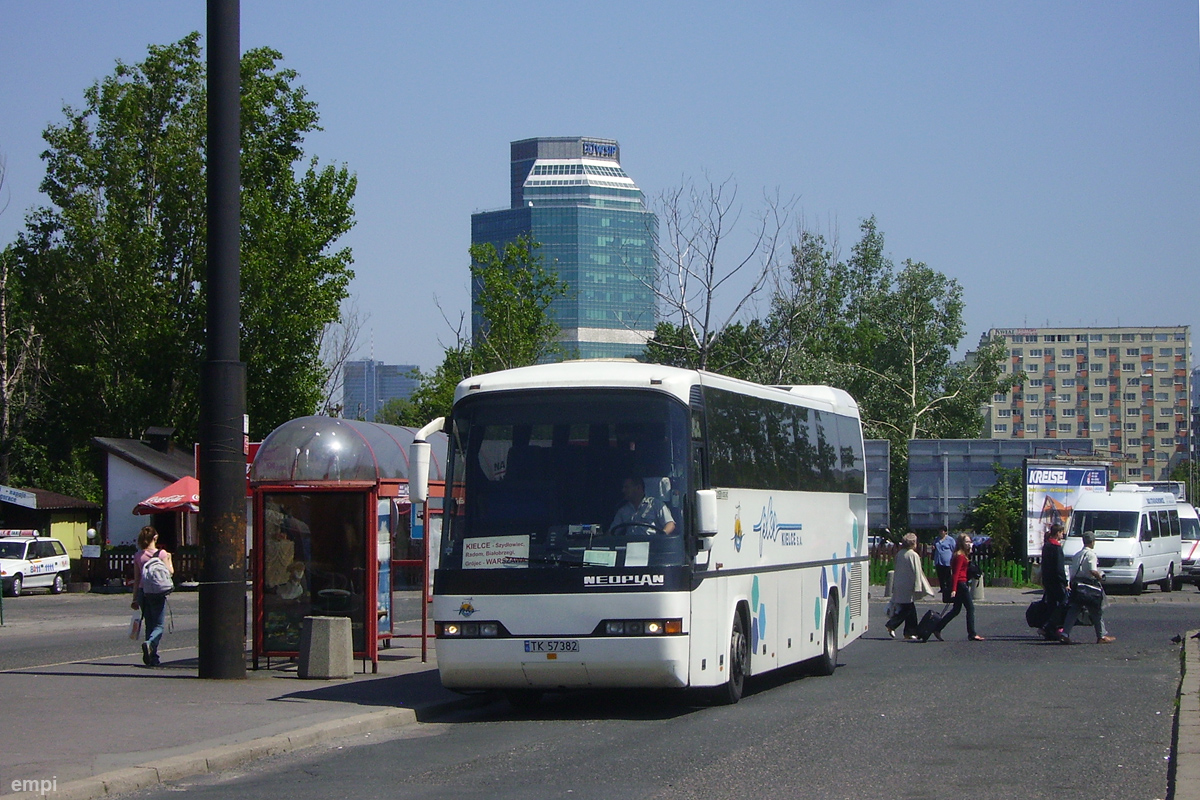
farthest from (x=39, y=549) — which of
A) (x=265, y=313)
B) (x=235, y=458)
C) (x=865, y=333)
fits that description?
(x=865, y=333)

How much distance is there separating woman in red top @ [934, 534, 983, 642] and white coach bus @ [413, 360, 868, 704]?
9615 mm

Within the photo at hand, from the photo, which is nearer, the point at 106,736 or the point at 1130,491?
the point at 106,736

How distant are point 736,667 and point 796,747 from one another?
314cm

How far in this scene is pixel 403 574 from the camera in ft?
125

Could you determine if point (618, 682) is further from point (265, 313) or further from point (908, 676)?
point (265, 313)

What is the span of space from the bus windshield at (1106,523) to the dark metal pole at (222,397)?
28868mm

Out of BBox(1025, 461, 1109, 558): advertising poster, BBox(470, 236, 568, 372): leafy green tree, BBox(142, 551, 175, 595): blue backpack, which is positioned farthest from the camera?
BBox(470, 236, 568, 372): leafy green tree

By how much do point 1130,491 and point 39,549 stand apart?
32343 millimetres

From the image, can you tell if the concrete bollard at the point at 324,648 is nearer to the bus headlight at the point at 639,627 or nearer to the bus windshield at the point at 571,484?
the bus windshield at the point at 571,484

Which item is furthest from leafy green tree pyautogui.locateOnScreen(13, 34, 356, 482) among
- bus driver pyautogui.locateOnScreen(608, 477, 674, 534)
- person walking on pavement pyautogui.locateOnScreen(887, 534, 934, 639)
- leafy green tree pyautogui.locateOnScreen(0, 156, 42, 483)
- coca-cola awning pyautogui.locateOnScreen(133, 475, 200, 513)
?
bus driver pyautogui.locateOnScreen(608, 477, 674, 534)

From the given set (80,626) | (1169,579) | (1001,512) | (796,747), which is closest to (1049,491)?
(1001,512)

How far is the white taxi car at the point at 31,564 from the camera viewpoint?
136 ft

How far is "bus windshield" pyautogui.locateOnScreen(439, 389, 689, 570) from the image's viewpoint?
502 inches

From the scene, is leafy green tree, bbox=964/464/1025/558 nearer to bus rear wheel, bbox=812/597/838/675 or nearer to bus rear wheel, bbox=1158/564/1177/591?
bus rear wheel, bbox=1158/564/1177/591
